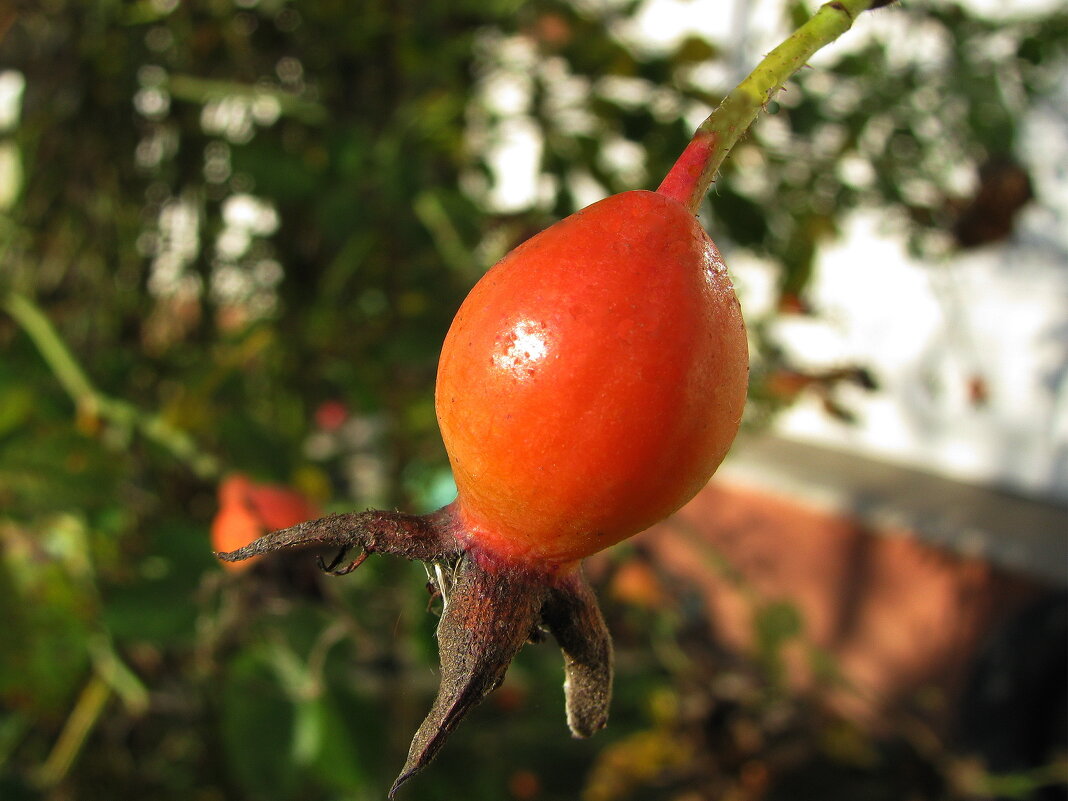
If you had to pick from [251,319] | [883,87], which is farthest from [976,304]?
[251,319]

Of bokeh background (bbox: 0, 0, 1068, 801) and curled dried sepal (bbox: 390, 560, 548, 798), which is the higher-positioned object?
curled dried sepal (bbox: 390, 560, 548, 798)

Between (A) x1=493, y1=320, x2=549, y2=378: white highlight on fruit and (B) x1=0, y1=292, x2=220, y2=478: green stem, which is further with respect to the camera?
(B) x1=0, y1=292, x2=220, y2=478: green stem

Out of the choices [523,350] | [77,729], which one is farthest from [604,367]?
[77,729]

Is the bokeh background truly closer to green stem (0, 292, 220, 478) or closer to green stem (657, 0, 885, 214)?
green stem (0, 292, 220, 478)

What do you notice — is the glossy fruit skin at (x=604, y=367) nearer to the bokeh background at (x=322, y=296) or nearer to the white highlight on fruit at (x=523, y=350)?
the white highlight on fruit at (x=523, y=350)

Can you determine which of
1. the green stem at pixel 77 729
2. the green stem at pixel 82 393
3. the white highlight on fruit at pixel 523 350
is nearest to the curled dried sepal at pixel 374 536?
the white highlight on fruit at pixel 523 350

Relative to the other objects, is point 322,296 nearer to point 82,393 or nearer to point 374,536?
point 82,393

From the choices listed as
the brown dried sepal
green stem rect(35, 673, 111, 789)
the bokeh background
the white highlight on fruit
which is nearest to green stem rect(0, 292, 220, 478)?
the bokeh background
